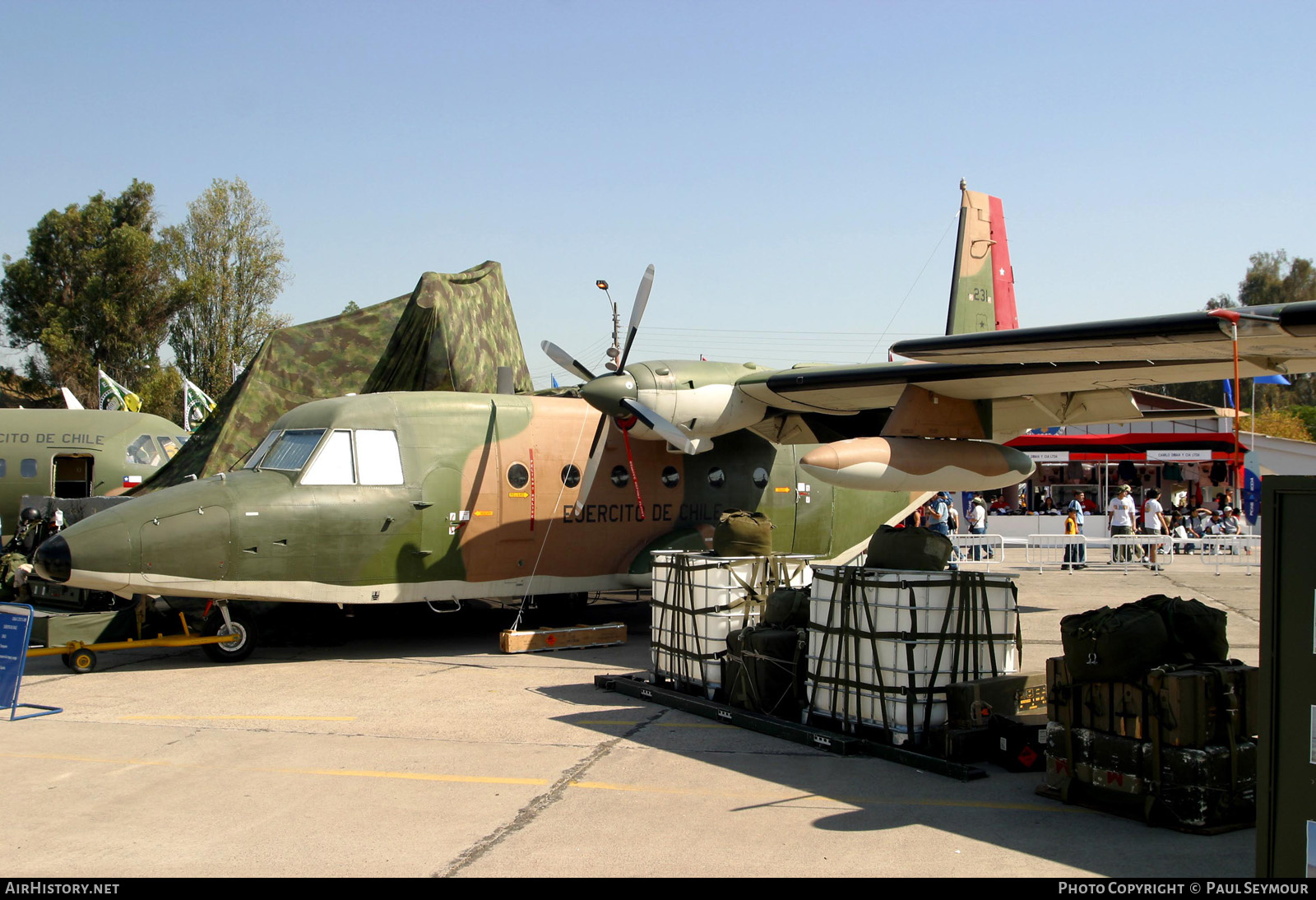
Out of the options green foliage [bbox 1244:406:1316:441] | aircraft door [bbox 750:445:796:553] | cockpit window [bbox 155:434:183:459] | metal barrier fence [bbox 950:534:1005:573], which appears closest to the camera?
aircraft door [bbox 750:445:796:553]

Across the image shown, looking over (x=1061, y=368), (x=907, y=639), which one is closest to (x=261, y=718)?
(x=907, y=639)

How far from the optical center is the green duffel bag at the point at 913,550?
8008 millimetres

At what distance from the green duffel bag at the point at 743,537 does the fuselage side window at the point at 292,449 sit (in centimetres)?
529

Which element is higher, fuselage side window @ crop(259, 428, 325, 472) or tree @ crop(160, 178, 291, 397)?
tree @ crop(160, 178, 291, 397)

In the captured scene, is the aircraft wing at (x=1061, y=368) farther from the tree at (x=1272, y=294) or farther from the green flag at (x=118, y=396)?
the tree at (x=1272, y=294)

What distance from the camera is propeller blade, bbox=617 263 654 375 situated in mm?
12414

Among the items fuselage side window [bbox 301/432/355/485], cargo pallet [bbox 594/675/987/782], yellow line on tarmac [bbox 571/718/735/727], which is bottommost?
yellow line on tarmac [bbox 571/718/735/727]

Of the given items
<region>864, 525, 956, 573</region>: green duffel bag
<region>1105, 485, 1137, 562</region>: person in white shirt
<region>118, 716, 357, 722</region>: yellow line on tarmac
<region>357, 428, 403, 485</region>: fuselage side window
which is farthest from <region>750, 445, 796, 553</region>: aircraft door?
<region>1105, 485, 1137, 562</region>: person in white shirt

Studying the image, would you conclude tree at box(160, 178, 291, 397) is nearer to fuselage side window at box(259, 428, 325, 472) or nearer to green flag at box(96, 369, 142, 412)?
green flag at box(96, 369, 142, 412)

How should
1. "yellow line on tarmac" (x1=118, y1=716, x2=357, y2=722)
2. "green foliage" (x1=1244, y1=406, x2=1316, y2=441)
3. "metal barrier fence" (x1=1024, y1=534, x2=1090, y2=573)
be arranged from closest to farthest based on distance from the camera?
"yellow line on tarmac" (x1=118, y1=716, x2=357, y2=722) → "metal barrier fence" (x1=1024, y1=534, x2=1090, y2=573) → "green foliage" (x1=1244, y1=406, x2=1316, y2=441)

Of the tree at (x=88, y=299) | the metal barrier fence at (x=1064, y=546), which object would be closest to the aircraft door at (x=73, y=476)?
the metal barrier fence at (x=1064, y=546)

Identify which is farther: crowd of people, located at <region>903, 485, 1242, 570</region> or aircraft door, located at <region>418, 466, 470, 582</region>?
crowd of people, located at <region>903, 485, 1242, 570</region>

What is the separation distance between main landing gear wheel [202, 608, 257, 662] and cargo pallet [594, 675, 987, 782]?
4.69 m

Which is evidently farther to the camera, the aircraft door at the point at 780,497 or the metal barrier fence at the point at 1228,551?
the metal barrier fence at the point at 1228,551
